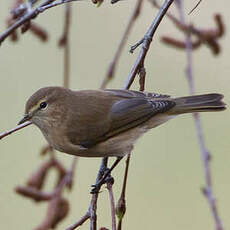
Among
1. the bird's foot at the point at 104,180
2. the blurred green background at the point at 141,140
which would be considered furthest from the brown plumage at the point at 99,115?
the blurred green background at the point at 141,140

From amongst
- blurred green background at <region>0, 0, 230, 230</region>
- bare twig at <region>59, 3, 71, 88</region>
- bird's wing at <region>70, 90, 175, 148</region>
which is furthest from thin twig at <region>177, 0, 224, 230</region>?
blurred green background at <region>0, 0, 230, 230</region>

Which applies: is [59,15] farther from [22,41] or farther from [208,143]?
[208,143]

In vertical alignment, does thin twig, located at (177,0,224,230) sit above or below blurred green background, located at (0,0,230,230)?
below

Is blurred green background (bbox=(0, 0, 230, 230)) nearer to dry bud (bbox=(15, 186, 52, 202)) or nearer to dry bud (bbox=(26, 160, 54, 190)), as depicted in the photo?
dry bud (bbox=(26, 160, 54, 190))

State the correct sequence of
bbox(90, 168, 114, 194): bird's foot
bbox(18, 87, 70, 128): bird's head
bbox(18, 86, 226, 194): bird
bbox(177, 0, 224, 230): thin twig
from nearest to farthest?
bbox(177, 0, 224, 230): thin twig, bbox(90, 168, 114, 194): bird's foot, bbox(18, 87, 70, 128): bird's head, bbox(18, 86, 226, 194): bird

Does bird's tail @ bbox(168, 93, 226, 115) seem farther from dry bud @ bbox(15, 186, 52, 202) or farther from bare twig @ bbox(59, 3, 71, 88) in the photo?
dry bud @ bbox(15, 186, 52, 202)

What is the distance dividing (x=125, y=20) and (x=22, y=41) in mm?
1264

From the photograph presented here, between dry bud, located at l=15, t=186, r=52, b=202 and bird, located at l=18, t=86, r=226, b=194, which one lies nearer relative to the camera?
dry bud, located at l=15, t=186, r=52, b=202

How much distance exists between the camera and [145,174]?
6098 mm

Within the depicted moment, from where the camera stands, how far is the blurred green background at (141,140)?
5977 mm

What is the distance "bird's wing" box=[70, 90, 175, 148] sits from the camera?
377 centimetres

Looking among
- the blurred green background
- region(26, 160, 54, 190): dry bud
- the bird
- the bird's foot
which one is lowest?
the bird's foot

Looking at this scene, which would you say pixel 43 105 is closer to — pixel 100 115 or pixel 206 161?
pixel 100 115

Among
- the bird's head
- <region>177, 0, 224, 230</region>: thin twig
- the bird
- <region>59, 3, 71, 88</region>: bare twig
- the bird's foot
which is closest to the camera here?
<region>177, 0, 224, 230</region>: thin twig
